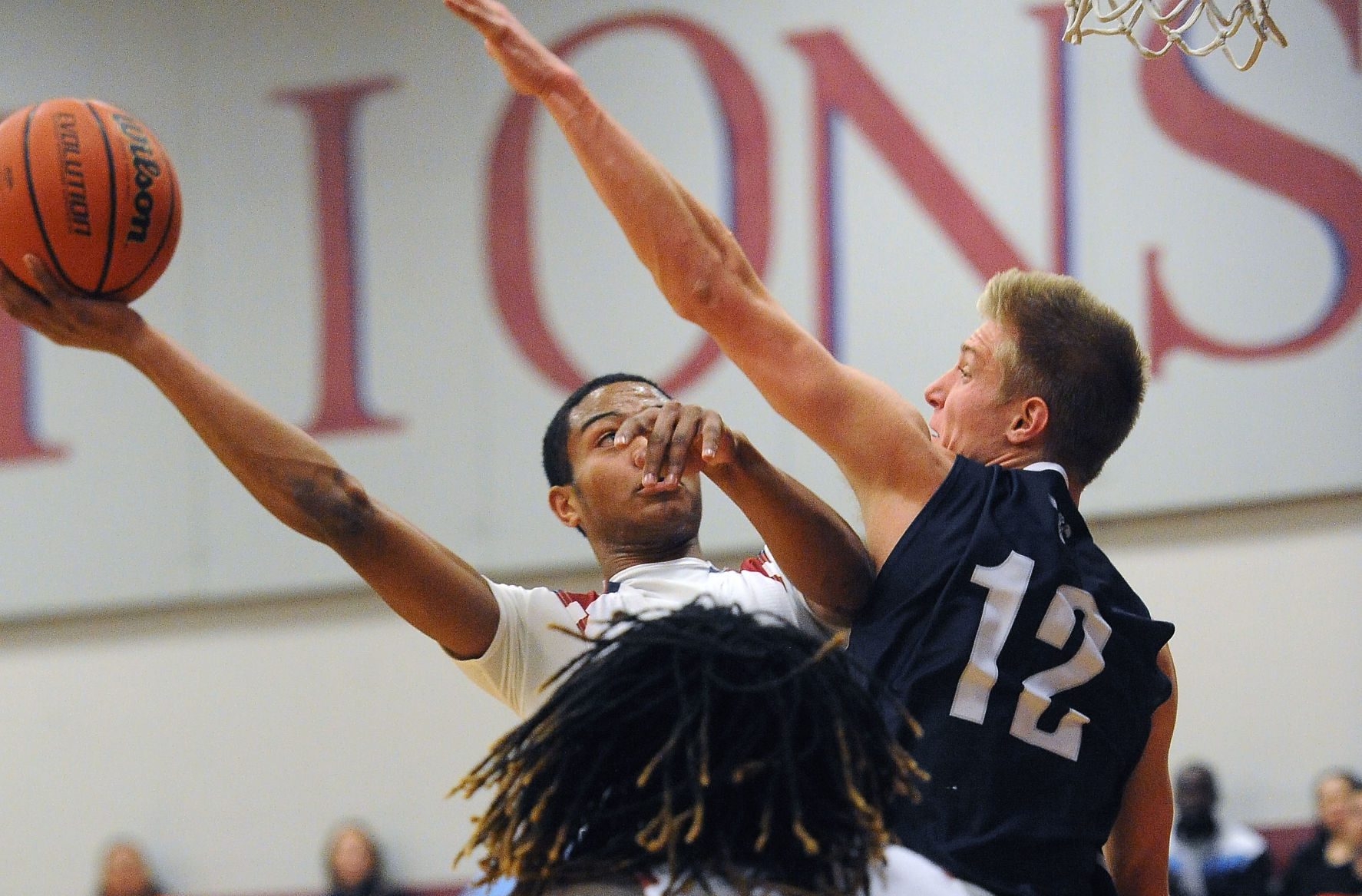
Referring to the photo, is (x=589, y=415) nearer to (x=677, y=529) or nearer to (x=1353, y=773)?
(x=677, y=529)

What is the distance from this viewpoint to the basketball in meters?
2.67

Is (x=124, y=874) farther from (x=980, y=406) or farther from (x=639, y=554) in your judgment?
(x=980, y=406)

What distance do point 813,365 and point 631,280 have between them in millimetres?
5720

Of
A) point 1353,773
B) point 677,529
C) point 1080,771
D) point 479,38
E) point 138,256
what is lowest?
point 1353,773

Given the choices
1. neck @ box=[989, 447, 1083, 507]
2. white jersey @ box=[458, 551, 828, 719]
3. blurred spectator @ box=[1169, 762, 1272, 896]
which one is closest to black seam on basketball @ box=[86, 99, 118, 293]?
white jersey @ box=[458, 551, 828, 719]

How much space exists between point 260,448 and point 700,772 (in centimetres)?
117

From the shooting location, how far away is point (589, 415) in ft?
10.7

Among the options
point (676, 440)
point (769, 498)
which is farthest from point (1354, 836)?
point (676, 440)

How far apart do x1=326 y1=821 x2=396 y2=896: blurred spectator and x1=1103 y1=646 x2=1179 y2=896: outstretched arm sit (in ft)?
18.2

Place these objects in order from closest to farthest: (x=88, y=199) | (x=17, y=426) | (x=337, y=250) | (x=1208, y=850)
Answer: (x=88, y=199) < (x=1208, y=850) < (x=337, y=250) < (x=17, y=426)

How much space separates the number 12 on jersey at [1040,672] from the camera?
87.7 inches

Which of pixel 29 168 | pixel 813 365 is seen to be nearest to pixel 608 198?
pixel 813 365

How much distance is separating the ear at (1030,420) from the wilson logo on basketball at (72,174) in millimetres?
1639

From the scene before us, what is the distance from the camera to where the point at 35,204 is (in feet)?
8.89
